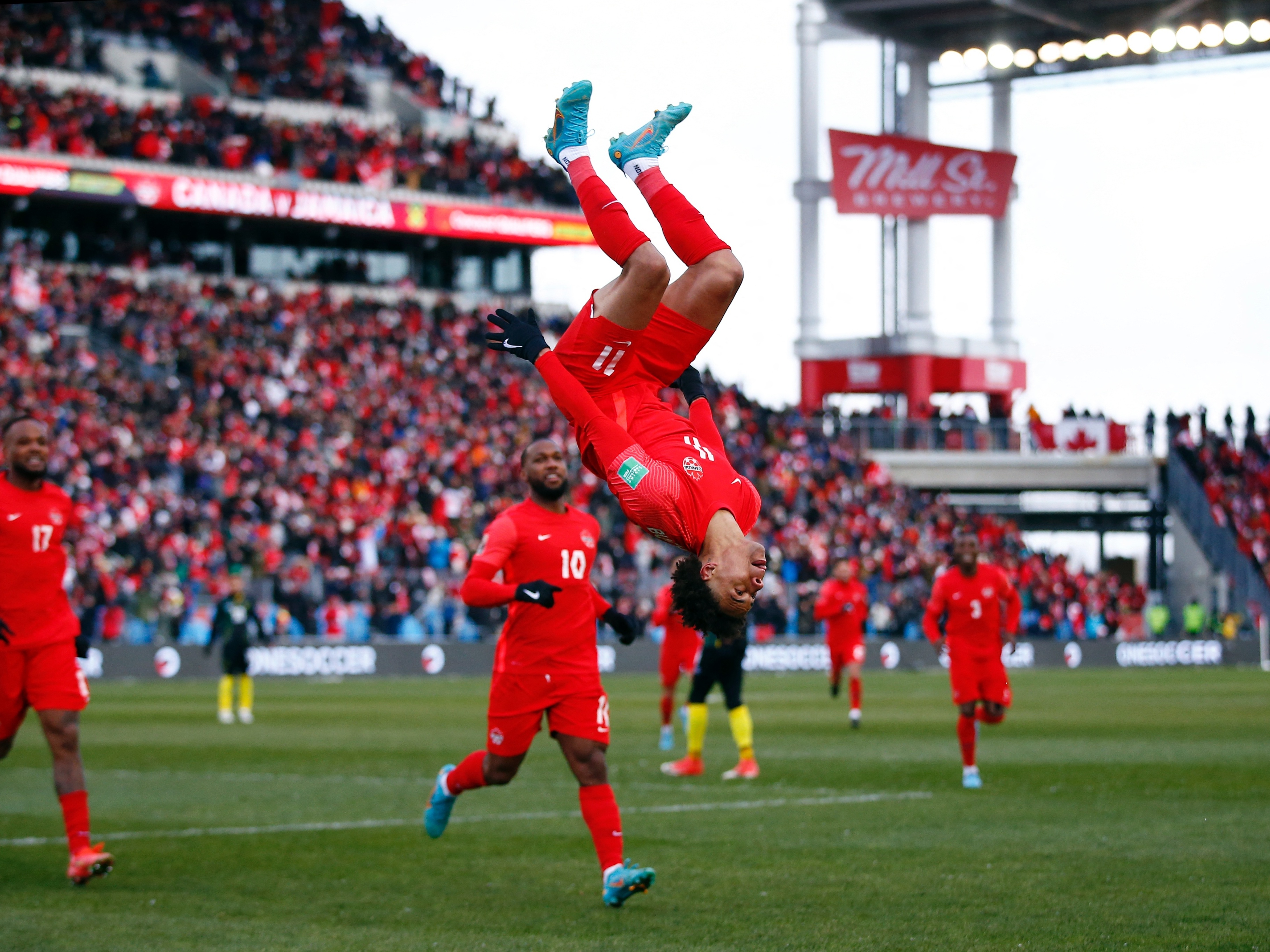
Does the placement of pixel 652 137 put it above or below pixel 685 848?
above

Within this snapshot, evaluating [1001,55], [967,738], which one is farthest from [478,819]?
[1001,55]

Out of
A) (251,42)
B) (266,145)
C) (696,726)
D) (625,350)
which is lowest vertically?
(696,726)

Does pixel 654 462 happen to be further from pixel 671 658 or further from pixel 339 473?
pixel 339 473

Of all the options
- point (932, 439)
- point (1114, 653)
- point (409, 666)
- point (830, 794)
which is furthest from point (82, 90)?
point (830, 794)

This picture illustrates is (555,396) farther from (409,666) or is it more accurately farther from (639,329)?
(409,666)

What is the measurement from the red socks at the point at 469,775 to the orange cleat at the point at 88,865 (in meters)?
1.98

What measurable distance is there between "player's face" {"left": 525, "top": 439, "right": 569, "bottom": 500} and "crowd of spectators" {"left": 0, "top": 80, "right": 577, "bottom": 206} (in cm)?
3829

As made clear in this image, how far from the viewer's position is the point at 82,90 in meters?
46.5

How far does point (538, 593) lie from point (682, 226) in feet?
6.99

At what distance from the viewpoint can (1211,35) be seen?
52.5m

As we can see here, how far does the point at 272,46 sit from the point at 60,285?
519 inches

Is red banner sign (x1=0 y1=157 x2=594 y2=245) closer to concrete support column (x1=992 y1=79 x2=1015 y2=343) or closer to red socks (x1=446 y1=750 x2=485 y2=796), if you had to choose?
concrete support column (x1=992 y1=79 x2=1015 y2=343)

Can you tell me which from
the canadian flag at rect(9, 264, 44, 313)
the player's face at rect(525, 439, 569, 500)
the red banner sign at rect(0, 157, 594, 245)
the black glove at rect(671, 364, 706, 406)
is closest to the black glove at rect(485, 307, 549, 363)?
the black glove at rect(671, 364, 706, 406)

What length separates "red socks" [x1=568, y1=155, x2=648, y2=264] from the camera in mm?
8086
